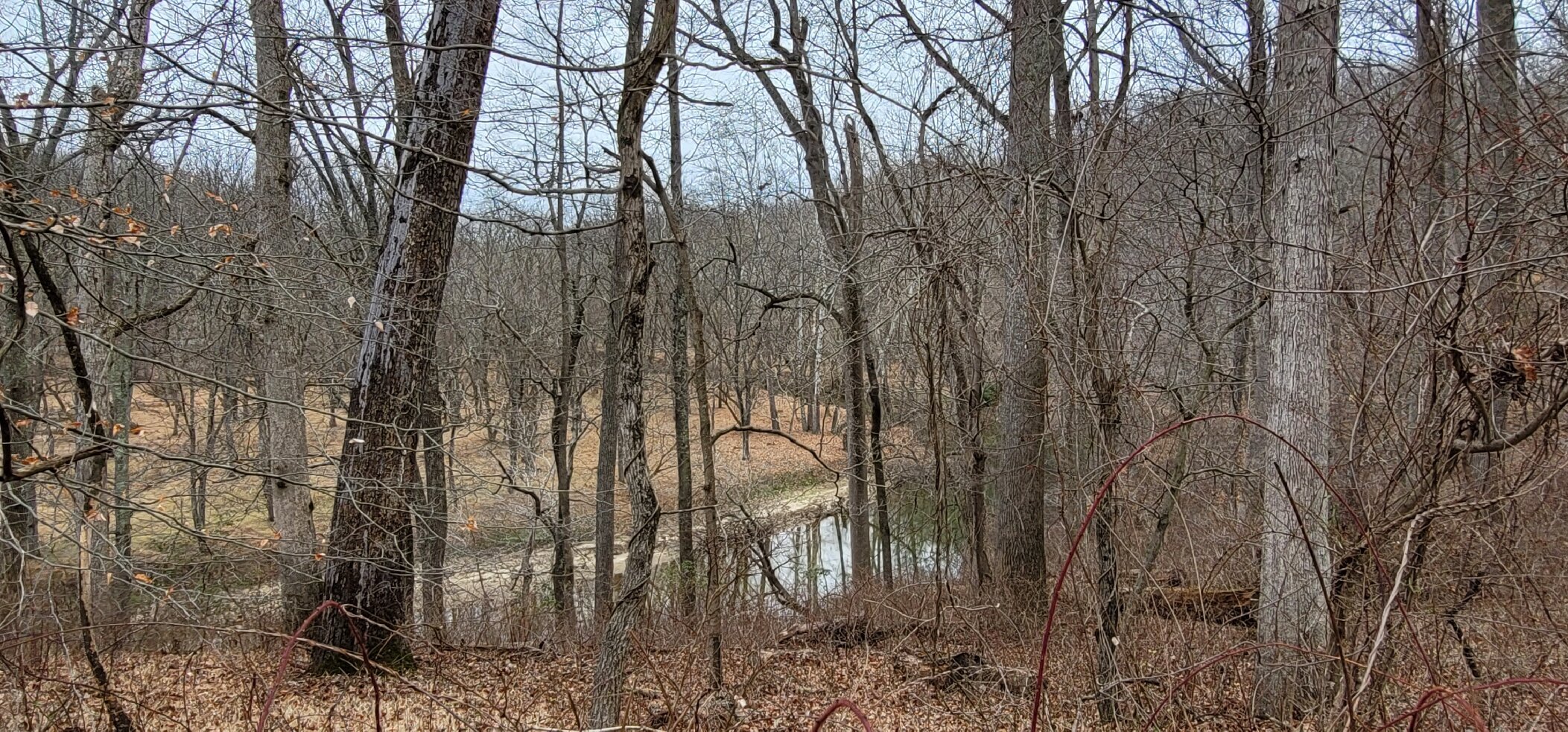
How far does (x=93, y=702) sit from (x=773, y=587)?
577 cm

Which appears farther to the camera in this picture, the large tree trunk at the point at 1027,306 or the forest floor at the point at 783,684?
the large tree trunk at the point at 1027,306

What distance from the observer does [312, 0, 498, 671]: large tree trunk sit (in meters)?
5.73

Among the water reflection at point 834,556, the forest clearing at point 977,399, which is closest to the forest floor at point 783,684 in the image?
the forest clearing at point 977,399

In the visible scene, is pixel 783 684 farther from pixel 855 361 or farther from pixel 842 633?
pixel 855 361

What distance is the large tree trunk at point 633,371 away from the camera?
13.9 ft

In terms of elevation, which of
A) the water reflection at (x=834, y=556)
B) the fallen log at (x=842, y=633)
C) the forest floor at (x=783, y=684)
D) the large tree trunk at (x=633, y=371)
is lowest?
the water reflection at (x=834, y=556)

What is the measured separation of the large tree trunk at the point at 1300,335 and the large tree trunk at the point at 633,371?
147 inches

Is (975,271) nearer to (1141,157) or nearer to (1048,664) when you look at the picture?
(1141,157)

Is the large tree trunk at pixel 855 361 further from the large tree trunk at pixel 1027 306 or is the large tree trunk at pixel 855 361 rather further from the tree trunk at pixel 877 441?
the large tree trunk at pixel 1027 306

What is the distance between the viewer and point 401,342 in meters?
6.02

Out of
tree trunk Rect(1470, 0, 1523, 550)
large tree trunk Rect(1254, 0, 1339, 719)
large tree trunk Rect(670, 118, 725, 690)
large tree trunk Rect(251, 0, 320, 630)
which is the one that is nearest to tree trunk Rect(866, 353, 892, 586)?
large tree trunk Rect(670, 118, 725, 690)

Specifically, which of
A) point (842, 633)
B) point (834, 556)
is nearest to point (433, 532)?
point (842, 633)

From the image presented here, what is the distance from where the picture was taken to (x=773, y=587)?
9.01 metres

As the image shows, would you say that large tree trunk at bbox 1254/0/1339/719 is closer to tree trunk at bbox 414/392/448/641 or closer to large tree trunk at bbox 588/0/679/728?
large tree trunk at bbox 588/0/679/728
